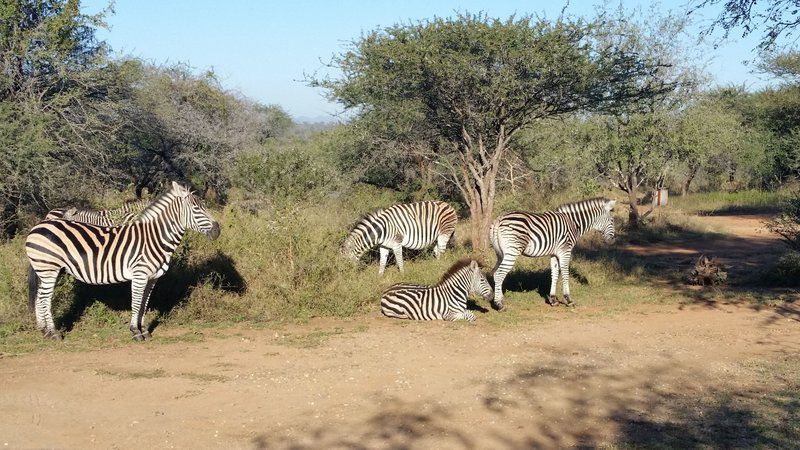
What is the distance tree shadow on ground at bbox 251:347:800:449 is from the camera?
19.5 ft

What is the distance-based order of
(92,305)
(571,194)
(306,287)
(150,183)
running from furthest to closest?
(571,194)
(150,183)
(306,287)
(92,305)

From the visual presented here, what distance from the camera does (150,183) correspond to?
2120cm

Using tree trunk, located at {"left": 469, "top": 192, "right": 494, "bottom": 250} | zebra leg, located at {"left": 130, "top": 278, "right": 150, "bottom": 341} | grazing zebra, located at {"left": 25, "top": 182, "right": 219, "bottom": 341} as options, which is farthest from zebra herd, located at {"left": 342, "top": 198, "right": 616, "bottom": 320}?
zebra leg, located at {"left": 130, "top": 278, "right": 150, "bottom": 341}

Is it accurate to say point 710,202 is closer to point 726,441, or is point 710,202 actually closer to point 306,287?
point 306,287

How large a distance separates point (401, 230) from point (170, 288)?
454 cm

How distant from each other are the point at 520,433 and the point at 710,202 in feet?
82.8

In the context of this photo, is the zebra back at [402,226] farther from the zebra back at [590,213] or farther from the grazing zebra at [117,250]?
the grazing zebra at [117,250]

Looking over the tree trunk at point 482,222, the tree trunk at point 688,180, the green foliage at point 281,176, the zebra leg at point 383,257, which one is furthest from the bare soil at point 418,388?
the tree trunk at point 688,180

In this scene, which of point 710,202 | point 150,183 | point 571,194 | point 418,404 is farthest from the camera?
point 710,202

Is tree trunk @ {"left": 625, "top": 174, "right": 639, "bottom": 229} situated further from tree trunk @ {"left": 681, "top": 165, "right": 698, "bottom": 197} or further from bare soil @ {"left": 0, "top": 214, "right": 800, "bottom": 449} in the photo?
tree trunk @ {"left": 681, "top": 165, "right": 698, "bottom": 197}

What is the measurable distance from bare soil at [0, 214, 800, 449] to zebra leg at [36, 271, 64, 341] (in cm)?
56

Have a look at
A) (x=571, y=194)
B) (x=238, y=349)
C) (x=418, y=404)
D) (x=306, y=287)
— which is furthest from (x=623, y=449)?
(x=571, y=194)

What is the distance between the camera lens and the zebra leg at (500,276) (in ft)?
37.1

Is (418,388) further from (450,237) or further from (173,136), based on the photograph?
(173,136)
